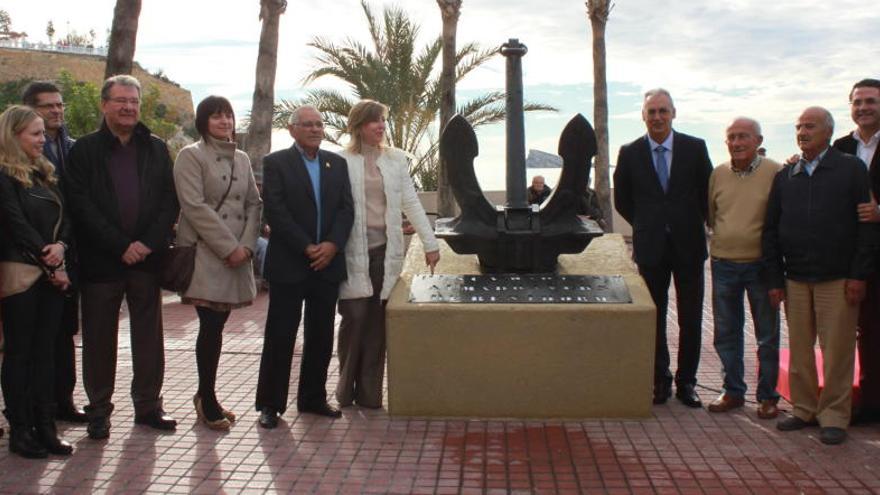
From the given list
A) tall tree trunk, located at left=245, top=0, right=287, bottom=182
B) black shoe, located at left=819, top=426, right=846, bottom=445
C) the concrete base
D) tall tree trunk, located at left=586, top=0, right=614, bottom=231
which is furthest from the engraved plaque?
tall tree trunk, located at left=586, top=0, right=614, bottom=231

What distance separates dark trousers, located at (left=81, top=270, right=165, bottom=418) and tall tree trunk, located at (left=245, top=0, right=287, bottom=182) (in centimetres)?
675

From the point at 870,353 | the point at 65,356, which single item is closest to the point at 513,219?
the point at 870,353

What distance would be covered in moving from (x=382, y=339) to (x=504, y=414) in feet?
2.78

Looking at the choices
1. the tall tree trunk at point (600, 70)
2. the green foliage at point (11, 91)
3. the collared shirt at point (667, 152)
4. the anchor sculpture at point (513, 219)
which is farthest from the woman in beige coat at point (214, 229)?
the green foliage at point (11, 91)

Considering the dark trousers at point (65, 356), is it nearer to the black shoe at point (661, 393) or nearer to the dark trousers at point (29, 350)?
the dark trousers at point (29, 350)

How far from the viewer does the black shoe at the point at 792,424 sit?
170 inches

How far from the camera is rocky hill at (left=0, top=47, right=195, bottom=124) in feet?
146

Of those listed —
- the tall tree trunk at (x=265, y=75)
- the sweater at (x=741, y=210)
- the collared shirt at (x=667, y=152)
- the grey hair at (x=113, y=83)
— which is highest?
the tall tree trunk at (x=265, y=75)

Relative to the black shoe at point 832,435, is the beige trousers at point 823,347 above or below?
above

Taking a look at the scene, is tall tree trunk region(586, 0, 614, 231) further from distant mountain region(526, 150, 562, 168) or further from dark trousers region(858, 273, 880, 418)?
dark trousers region(858, 273, 880, 418)

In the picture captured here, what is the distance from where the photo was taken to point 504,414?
4.50 metres

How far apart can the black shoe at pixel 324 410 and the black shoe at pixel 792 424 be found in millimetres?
2224

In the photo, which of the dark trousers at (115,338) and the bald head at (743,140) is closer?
the dark trousers at (115,338)

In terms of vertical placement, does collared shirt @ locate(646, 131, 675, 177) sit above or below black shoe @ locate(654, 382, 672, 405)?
above
